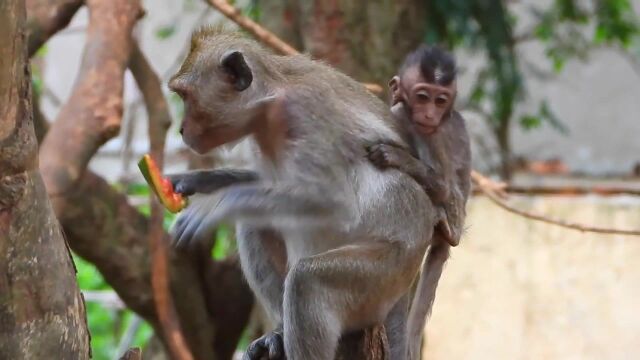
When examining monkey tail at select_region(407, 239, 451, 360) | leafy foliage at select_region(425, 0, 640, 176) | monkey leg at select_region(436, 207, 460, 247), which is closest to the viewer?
monkey leg at select_region(436, 207, 460, 247)

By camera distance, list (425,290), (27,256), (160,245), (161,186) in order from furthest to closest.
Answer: (160,245) → (425,290) → (161,186) → (27,256)

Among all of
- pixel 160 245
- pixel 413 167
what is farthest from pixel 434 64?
pixel 160 245

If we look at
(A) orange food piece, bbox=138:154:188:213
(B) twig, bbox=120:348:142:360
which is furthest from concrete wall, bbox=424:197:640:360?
(B) twig, bbox=120:348:142:360

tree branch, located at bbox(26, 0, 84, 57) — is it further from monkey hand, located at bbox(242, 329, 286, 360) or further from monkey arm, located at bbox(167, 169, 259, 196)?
monkey hand, located at bbox(242, 329, 286, 360)

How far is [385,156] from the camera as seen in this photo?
3686mm

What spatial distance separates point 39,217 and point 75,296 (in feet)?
0.66

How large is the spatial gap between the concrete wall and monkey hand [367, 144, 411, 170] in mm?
3839

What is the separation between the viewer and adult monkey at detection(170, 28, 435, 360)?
364cm

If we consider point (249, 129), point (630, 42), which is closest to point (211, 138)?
point (249, 129)

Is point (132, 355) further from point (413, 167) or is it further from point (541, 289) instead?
point (541, 289)

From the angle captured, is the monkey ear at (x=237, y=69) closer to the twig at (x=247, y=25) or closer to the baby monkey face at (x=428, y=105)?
the baby monkey face at (x=428, y=105)

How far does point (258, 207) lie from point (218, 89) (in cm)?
40

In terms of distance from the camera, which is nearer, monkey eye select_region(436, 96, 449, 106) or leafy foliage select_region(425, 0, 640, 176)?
monkey eye select_region(436, 96, 449, 106)

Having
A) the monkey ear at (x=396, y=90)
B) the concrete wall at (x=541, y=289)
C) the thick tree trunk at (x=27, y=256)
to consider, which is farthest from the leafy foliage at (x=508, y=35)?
the thick tree trunk at (x=27, y=256)
